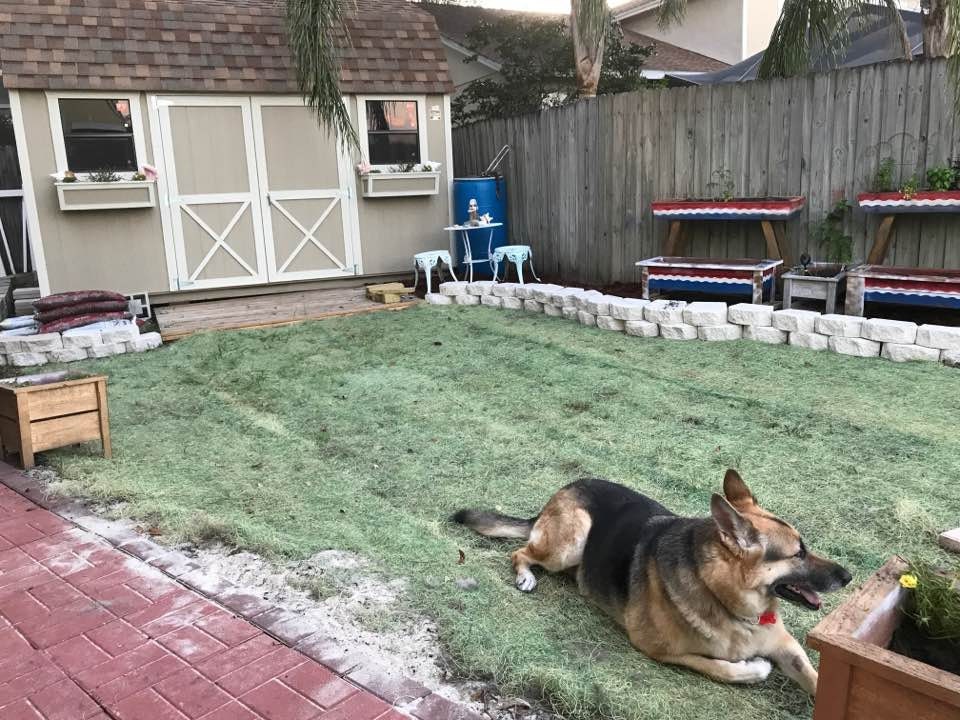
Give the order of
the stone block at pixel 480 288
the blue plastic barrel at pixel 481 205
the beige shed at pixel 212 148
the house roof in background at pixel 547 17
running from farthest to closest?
the house roof in background at pixel 547 17 < the blue plastic barrel at pixel 481 205 < the stone block at pixel 480 288 < the beige shed at pixel 212 148

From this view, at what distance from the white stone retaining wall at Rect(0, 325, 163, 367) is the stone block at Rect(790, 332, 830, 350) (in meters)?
6.27

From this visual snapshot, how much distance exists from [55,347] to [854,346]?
7.12m

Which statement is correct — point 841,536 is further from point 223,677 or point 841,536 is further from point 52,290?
point 52,290

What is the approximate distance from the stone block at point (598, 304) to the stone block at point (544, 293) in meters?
0.58

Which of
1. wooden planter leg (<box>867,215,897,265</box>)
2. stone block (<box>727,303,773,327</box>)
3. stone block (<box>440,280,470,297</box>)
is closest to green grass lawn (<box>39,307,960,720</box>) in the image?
stone block (<box>727,303,773,327</box>)

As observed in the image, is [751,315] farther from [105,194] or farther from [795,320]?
[105,194]

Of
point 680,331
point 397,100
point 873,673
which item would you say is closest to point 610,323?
point 680,331

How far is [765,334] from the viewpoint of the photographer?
664 centimetres

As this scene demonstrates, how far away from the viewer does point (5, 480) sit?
436cm

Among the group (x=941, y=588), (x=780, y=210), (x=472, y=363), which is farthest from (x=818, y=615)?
(x=780, y=210)

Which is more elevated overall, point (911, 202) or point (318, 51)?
point (318, 51)

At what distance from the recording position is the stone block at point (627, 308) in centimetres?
728

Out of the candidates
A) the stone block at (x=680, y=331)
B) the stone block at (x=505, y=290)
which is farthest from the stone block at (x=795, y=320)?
the stone block at (x=505, y=290)

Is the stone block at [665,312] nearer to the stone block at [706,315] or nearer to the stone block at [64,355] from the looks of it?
the stone block at [706,315]
